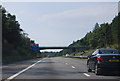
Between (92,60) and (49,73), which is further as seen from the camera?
(49,73)

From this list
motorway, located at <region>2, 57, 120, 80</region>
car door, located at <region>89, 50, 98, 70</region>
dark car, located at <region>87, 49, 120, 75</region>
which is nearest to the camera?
motorway, located at <region>2, 57, 120, 80</region>

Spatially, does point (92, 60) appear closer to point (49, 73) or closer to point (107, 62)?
point (107, 62)

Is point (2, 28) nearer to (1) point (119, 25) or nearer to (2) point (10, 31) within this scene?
(2) point (10, 31)

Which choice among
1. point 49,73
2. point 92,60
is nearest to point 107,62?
point 92,60

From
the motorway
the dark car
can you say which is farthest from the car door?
the dark car

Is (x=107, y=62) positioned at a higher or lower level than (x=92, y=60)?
lower

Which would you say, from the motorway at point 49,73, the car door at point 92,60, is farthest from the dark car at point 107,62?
the car door at point 92,60

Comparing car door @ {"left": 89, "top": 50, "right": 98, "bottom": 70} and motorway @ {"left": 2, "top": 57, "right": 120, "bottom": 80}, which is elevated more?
car door @ {"left": 89, "top": 50, "right": 98, "bottom": 70}

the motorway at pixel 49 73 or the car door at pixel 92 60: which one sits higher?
the car door at pixel 92 60

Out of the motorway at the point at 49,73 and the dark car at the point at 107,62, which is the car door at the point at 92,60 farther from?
the dark car at the point at 107,62

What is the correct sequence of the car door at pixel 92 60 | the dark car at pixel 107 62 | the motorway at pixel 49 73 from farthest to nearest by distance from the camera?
the car door at pixel 92 60
the dark car at pixel 107 62
the motorway at pixel 49 73

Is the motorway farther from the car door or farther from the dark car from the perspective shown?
the car door

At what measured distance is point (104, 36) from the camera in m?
132

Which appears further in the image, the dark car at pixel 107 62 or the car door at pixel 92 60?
the car door at pixel 92 60
